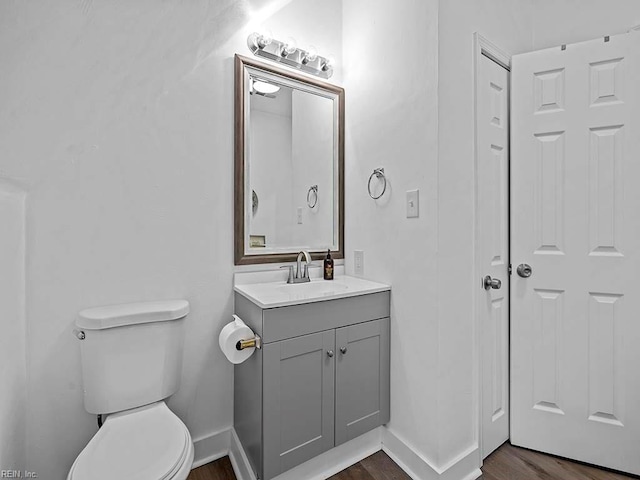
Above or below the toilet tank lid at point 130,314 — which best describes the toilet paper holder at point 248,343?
below

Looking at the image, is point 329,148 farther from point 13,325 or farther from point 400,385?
point 13,325

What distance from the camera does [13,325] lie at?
46.7 inches

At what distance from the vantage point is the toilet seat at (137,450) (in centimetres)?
99

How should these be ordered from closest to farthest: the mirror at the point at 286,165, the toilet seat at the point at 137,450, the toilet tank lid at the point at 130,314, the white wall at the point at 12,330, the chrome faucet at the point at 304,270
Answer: the toilet seat at the point at 137,450 → the white wall at the point at 12,330 → the toilet tank lid at the point at 130,314 → the mirror at the point at 286,165 → the chrome faucet at the point at 304,270

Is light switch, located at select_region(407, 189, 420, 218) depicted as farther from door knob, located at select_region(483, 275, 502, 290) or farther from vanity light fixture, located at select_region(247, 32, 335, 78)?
vanity light fixture, located at select_region(247, 32, 335, 78)

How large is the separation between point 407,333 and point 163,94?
1.65 metres

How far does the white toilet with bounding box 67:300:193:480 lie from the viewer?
1064 mm

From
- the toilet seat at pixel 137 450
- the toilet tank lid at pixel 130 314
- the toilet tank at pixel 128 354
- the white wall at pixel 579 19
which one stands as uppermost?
the white wall at pixel 579 19

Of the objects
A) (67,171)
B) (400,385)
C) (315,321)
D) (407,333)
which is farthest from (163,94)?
(400,385)

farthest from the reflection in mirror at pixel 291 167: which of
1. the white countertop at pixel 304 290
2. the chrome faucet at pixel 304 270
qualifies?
the white countertop at pixel 304 290

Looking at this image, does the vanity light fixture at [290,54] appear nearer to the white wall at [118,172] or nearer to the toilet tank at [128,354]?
the white wall at [118,172]

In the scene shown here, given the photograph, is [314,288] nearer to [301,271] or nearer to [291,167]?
[301,271]

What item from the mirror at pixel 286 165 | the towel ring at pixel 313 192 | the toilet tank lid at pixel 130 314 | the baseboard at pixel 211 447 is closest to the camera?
the toilet tank lid at pixel 130 314

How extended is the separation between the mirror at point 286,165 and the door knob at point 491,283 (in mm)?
832
